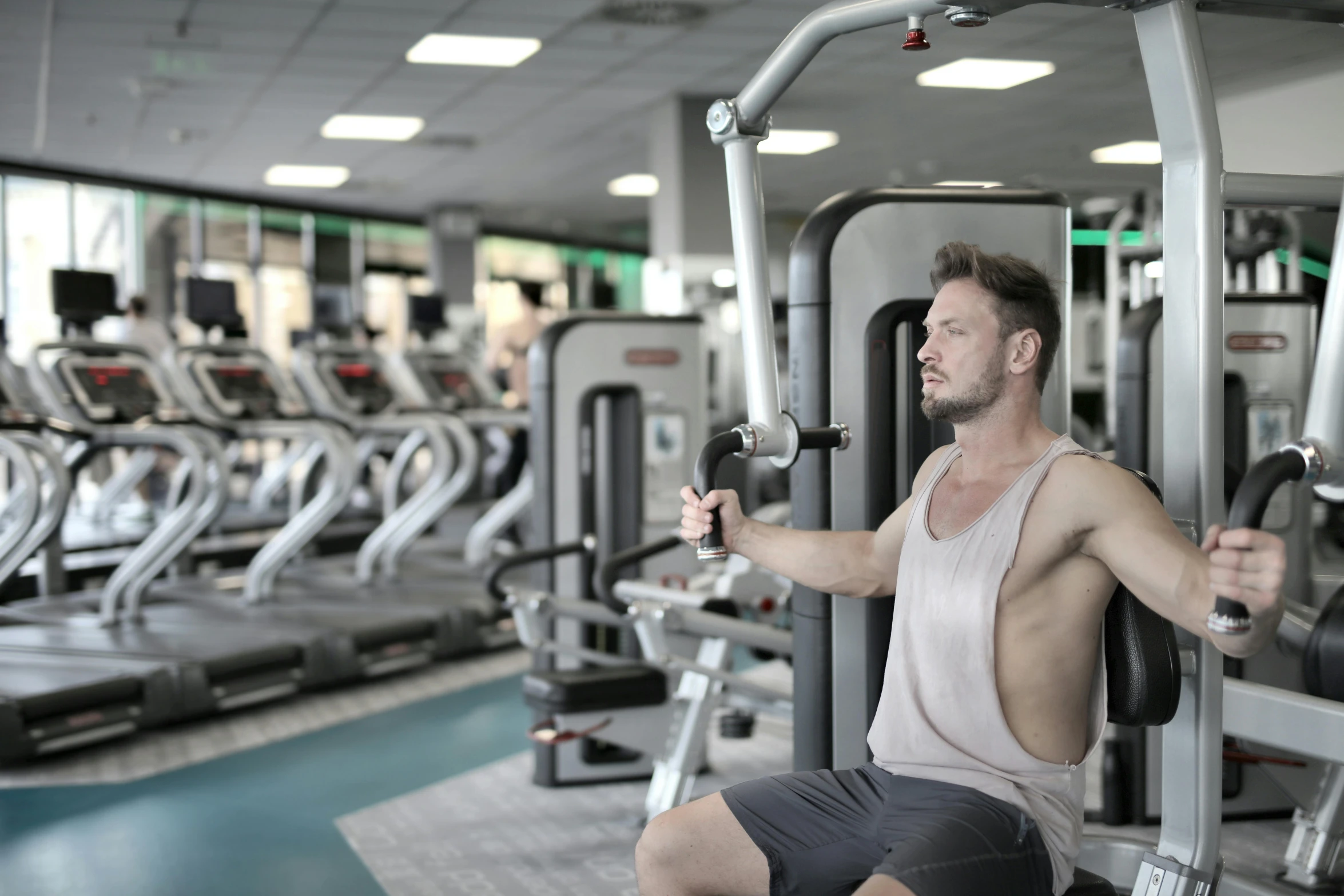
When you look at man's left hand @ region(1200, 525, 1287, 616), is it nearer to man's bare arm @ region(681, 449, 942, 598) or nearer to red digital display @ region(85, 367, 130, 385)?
man's bare arm @ region(681, 449, 942, 598)

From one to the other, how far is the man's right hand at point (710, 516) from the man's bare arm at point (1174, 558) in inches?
19.9

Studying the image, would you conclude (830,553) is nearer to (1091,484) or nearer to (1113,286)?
(1091,484)

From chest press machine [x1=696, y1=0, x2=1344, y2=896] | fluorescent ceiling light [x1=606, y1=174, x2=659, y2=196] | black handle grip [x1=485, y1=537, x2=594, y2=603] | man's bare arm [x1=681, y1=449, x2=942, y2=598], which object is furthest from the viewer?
fluorescent ceiling light [x1=606, y1=174, x2=659, y2=196]

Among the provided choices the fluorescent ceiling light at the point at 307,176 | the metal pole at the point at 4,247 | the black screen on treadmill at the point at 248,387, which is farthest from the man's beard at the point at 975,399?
the metal pole at the point at 4,247

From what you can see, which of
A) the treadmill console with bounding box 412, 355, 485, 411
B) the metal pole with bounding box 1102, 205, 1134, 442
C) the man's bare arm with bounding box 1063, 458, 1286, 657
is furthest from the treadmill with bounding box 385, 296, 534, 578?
the man's bare arm with bounding box 1063, 458, 1286, 657

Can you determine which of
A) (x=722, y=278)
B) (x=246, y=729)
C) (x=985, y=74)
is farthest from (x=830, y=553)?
(x=722, y=278)

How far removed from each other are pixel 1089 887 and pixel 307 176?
432 inches

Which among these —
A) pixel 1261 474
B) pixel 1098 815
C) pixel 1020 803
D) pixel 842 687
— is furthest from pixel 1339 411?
pixel 1098 815

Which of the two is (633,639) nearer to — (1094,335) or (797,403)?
(797,403)

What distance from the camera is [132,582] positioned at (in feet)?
17.0

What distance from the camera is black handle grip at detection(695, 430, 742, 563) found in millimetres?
1708

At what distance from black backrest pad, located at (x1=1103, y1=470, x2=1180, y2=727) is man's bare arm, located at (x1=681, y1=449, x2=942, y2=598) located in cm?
39

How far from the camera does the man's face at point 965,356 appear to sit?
5.61ft

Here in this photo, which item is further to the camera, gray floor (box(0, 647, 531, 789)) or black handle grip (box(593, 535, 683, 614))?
gray floor (box(0, 647, 531, 789))
